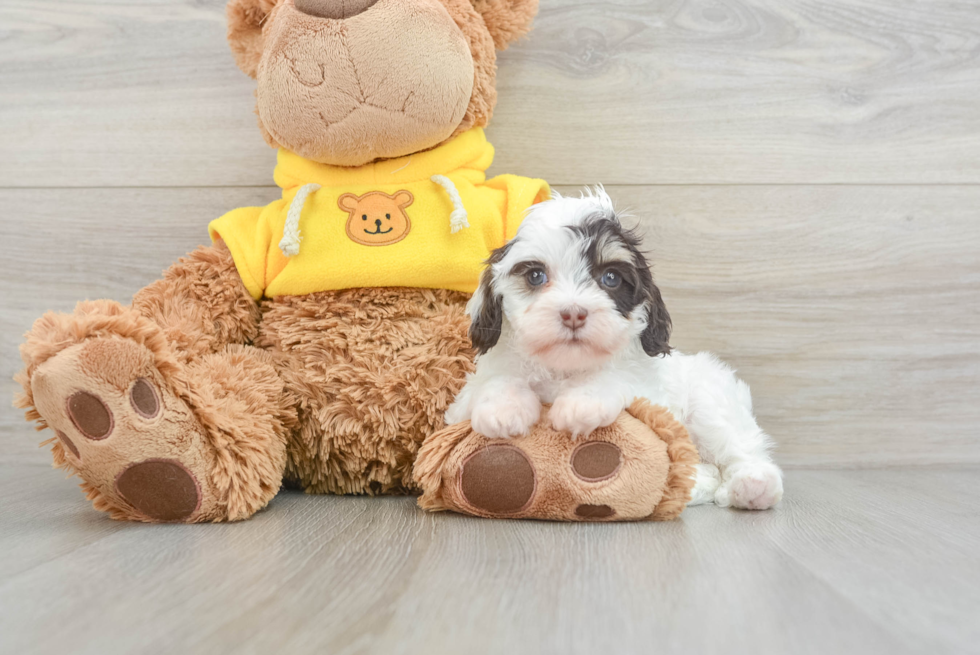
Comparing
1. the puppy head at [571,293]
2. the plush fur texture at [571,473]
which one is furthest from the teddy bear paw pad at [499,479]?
the puppy head at [571,293]

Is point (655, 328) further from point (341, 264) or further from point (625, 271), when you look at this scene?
point (341, 264)

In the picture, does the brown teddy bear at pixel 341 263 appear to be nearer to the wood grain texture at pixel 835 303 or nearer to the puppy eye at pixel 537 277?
the puppy eye at pixel 537 277

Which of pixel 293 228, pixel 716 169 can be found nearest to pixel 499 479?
pixel 293 228

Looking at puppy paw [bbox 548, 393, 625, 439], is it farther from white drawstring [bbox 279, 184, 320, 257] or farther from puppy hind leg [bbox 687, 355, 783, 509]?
white drawstring [bbox 279, 184, 320, 257]

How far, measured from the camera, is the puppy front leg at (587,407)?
1090 millimetres

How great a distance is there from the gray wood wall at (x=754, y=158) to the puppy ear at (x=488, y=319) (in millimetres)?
615

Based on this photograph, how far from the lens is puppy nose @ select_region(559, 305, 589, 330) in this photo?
Result: 107 centimetres

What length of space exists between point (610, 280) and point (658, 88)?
787 mm

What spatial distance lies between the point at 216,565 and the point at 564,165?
Result: 120cm

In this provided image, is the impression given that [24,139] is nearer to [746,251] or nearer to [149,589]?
[149,589]

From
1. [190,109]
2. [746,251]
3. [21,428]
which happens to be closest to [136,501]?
[21,428]

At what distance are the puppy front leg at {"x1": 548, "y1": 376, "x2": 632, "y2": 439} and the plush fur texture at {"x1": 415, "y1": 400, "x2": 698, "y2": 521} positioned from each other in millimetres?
19

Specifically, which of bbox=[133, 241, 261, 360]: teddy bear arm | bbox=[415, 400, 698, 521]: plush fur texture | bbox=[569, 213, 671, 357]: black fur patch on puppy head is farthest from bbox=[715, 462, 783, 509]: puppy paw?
bbox=[133, 241, 261, 360]: teddy bear arm

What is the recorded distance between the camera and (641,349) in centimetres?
121
